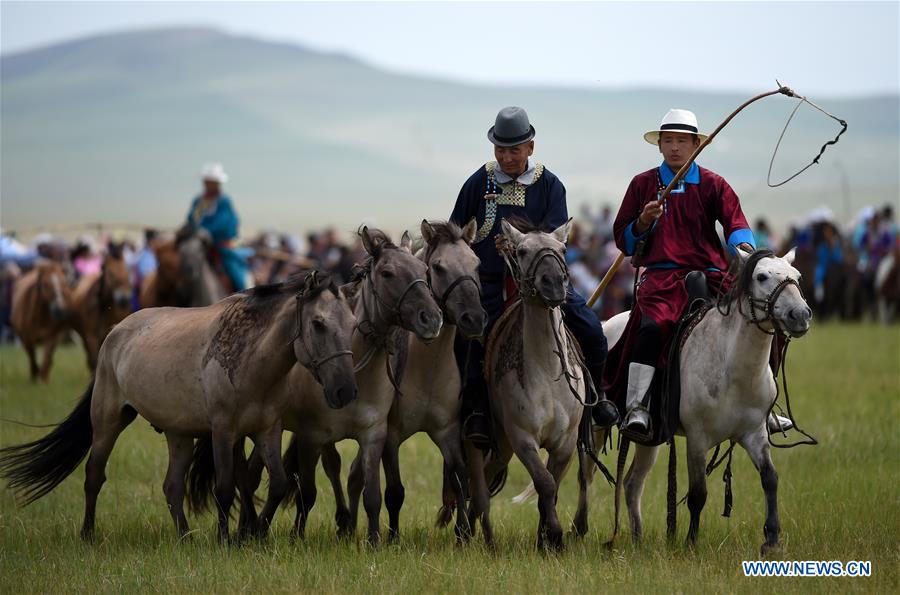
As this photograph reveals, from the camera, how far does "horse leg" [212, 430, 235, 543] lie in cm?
895

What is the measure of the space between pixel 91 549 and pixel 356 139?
458 feet

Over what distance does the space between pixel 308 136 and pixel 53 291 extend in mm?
127452

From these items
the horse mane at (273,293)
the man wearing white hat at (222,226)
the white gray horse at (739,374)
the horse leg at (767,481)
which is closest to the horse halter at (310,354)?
the horse mane at (273,293)

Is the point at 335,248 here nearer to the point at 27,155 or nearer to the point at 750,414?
the point at 750,414

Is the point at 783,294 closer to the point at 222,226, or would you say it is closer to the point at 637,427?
the point at 637,427

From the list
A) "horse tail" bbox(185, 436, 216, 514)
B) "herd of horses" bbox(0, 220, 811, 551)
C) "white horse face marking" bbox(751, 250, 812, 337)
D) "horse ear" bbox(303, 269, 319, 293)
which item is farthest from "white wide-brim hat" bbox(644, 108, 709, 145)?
"horse tail" bbox(185, 436, 216, 514)

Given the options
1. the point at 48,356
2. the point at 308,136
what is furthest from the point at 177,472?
the point at 308,136

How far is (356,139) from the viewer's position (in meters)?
147

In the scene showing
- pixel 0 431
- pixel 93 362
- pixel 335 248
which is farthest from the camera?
pixel 335 248

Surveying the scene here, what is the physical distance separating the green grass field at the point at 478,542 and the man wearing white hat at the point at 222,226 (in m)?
3.83

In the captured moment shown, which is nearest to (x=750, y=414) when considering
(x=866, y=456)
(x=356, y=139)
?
(x=866, y=456)

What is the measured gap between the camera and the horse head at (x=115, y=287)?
65.4 ft

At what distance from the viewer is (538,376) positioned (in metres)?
8.98

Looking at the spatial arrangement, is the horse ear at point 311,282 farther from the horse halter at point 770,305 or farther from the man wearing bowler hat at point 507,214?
the horse halter at point 770,305
